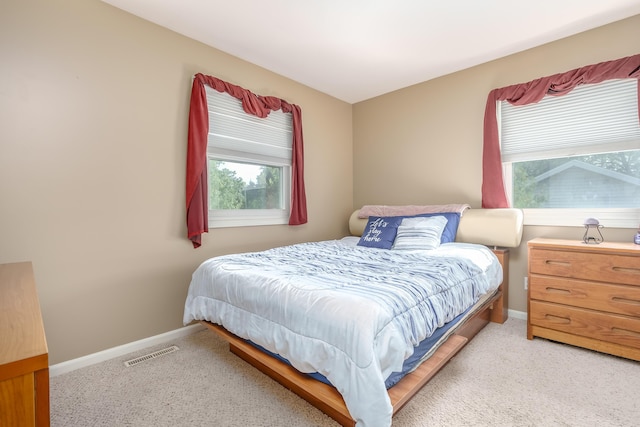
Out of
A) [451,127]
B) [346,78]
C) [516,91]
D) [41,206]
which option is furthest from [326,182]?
[41,206]

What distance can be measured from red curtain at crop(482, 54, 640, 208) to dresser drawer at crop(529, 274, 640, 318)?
0.83m

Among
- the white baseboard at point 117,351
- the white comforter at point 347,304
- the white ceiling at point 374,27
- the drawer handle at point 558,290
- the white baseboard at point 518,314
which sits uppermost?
the white ceiling at point 374,27

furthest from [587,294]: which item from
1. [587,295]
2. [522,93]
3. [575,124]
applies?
[522,93]

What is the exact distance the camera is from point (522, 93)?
277cm

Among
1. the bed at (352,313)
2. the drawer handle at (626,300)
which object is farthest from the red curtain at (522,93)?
the drawer handle at (626,300)

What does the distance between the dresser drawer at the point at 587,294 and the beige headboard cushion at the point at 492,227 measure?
392mm

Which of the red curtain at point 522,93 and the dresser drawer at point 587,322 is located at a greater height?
the red curtain at point 522,93

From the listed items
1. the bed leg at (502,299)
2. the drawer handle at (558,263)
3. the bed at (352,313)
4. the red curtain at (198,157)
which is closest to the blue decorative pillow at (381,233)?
the bed at (352,313)

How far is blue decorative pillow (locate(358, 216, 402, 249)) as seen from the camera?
2.86 meters

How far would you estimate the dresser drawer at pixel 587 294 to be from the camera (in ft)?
6.50

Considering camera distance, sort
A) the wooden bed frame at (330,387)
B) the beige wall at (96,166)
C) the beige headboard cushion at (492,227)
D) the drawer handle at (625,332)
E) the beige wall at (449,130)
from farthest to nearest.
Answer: the beige headboard cushion at (492,227) < the beige wall at (449,130) < the drawer handle at (625,332) < the beige wall at (96,166) < the wooden bed frame at (330,387)

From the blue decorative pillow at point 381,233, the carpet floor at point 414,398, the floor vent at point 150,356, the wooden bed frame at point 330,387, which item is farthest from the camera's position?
the blue decorative pillow at point 381,233

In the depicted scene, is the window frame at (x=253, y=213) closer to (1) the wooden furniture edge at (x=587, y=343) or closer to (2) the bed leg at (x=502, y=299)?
(2) the bed leg at (x=502, y=299)

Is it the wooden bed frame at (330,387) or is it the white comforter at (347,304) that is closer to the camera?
the white comforter at (347,304)
